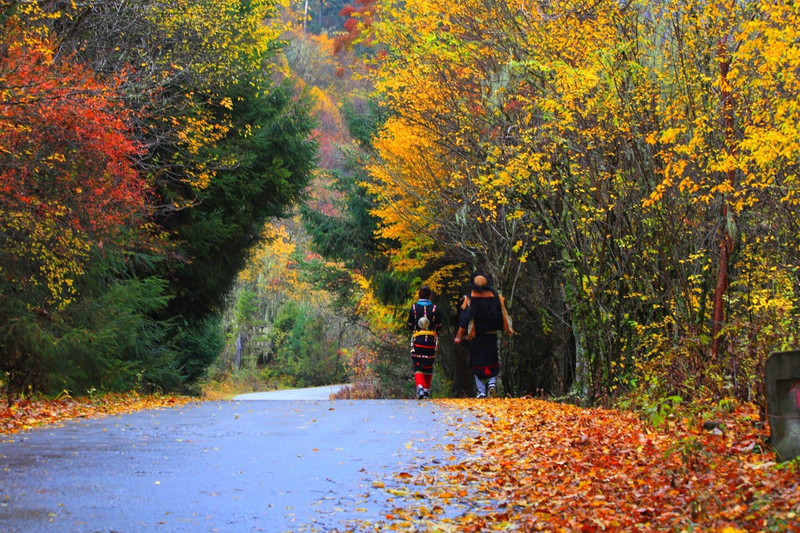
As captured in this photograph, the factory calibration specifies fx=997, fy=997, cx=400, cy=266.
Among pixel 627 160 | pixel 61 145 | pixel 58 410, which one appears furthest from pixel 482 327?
pixel 61 145

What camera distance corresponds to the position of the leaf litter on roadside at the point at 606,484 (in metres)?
5.68

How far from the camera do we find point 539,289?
950 inches

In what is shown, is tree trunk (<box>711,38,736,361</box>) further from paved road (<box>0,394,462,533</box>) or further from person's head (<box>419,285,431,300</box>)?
person's head (<box>419,285,431,300</box>)

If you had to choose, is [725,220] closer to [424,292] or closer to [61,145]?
[424,292]

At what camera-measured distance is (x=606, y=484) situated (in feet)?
23.4

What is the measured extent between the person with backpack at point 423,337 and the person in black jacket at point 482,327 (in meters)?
0.57

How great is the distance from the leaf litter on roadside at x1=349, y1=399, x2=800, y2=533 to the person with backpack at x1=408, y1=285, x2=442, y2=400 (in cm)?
753

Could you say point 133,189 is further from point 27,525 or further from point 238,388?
point 238,388

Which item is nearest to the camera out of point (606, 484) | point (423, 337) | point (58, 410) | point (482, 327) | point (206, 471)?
point (606, 484)

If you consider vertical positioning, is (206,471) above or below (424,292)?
below

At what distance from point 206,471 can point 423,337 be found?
10.7 metres

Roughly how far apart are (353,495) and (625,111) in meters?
8.08

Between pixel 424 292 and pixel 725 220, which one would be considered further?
pixel 424 292

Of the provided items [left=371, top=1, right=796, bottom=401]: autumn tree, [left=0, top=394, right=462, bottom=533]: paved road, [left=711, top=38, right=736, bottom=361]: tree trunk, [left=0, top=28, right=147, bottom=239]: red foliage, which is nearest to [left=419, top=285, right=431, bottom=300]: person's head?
[left=371, top=1, right=796, bottom=401]: autumn tree
